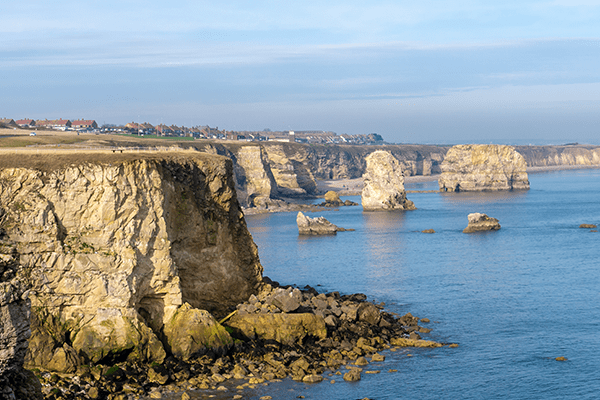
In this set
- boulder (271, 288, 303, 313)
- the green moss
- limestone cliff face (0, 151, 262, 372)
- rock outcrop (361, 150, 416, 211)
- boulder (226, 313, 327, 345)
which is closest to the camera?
the green moss

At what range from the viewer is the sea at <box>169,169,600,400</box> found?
112 feet

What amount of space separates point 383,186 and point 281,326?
95826 millimetres

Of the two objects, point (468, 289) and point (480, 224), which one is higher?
point (480, 224)

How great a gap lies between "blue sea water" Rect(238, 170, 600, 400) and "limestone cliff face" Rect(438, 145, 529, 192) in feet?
177

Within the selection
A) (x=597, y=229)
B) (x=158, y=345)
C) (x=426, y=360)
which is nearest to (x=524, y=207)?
(x=597, y=229)

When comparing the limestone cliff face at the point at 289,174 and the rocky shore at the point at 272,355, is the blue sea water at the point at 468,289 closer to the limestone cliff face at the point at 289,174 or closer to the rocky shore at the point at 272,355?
the rocky shore at the point at 272,355

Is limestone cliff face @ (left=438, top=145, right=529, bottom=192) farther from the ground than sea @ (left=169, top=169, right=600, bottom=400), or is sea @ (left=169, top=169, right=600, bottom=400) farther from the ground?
limestone cliff face @ (left=438, top=145, right=529, bottom=192)

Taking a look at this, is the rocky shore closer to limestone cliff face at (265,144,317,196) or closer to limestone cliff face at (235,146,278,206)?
limestone cliff face at (235,146,278,206)

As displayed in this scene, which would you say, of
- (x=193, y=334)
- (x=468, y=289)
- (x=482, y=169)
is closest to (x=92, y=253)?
(x=193, y=334)

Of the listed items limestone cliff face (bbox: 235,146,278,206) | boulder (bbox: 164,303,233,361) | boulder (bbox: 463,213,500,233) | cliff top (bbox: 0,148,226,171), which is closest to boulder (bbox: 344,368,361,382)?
boulder (bbox: 164,303,233,361)

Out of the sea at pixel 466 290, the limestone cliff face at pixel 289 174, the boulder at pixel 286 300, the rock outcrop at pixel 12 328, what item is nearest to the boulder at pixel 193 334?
the sea at pixel 466 290

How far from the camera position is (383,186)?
134 meters

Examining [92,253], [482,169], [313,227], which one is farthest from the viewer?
[482,169]

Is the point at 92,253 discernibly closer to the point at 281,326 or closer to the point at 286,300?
the point at 281,326
